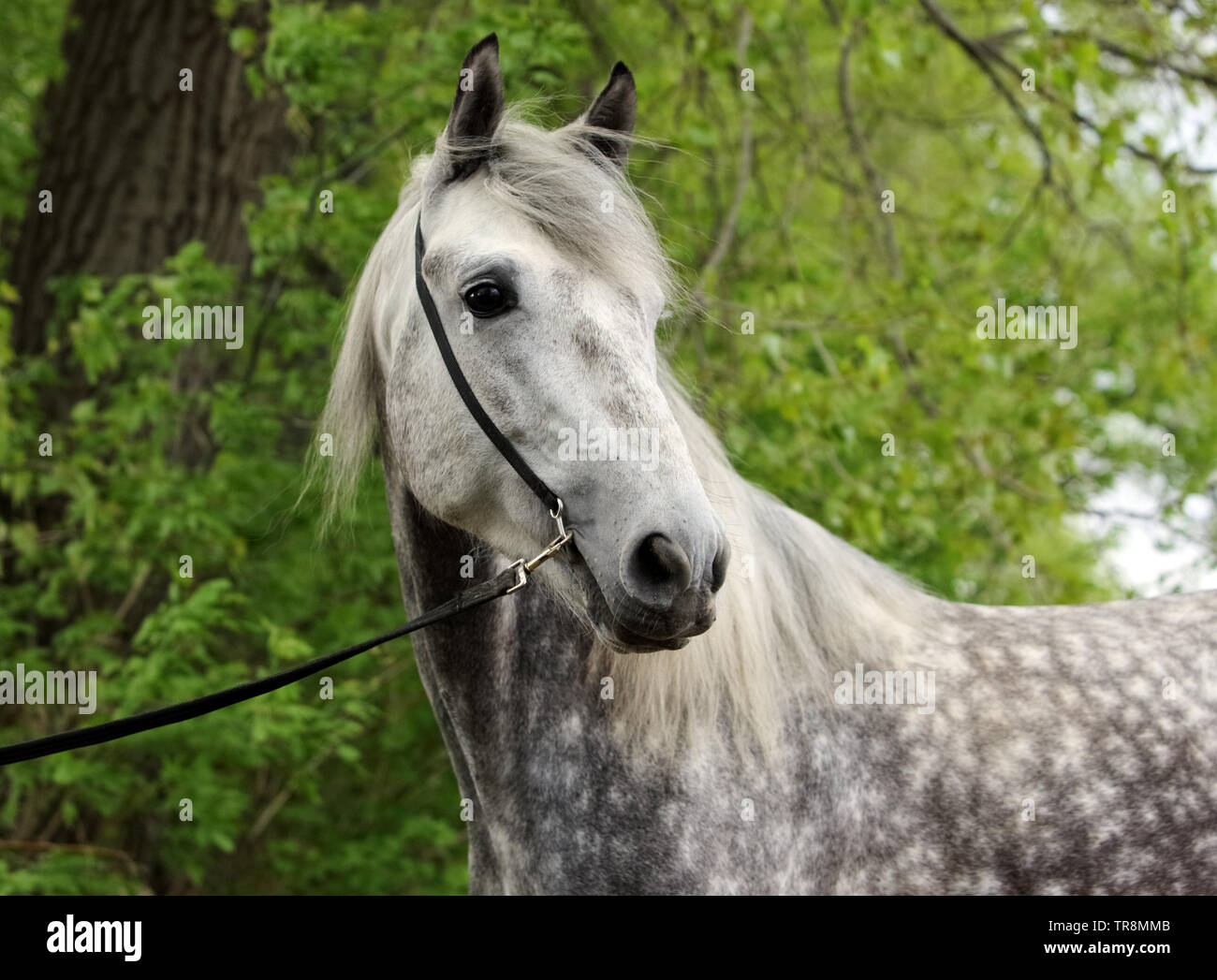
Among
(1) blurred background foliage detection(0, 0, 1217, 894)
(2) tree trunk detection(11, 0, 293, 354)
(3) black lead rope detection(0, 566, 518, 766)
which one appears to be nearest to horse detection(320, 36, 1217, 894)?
(3) black lead rope detection(0, 566, 518, 766)

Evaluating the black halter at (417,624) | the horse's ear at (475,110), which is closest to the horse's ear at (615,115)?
the horse's ear at (475,110)

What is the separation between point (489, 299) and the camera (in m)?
2.42

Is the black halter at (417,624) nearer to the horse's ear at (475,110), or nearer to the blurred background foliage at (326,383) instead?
the horse's ear at (475,110)

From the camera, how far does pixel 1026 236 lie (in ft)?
26.6

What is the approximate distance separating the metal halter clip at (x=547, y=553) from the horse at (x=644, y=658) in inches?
1.6

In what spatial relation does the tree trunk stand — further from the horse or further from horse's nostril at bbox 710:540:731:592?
horse's nostril at bbox 710:540:731:592

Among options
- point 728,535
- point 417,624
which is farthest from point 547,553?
point 728,535

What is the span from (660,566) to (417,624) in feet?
2.08

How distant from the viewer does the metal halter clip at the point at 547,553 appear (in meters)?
2.31

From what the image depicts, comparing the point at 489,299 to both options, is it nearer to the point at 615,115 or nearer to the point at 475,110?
the point at 475,110

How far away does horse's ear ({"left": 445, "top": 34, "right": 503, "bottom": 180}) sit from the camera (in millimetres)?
2529

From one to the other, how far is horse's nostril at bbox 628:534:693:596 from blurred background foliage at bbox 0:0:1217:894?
88.4 inches

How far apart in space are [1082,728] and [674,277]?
155 cm
